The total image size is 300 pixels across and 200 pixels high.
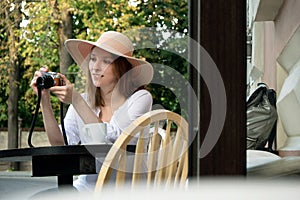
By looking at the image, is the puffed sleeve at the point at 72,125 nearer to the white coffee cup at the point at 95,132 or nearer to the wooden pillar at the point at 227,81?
the white coffee cup at the point at 95,132

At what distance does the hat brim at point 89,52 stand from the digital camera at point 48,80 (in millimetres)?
181

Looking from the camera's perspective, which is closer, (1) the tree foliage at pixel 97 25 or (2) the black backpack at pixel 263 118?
(2) the black backpack at pixel 263 118

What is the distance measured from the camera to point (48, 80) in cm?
135

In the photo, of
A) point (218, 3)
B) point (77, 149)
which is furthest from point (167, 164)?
point (77, 149)

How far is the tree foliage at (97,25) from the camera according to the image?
6020 mm

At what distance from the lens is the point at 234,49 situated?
791 millimetres

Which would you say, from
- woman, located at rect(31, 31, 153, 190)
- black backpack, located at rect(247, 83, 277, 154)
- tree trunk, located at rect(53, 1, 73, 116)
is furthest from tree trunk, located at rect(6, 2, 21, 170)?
black backpack, located at rect(247, 83, 277, 154)

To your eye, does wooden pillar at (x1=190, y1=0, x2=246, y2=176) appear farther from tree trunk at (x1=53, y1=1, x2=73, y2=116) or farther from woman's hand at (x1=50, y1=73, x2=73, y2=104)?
tree trunk at (x1=53, y1=1, x2=73, y2=116)

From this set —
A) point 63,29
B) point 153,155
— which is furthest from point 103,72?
point 63,29

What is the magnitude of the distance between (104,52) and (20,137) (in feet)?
16.3

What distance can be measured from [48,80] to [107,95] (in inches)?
5.9

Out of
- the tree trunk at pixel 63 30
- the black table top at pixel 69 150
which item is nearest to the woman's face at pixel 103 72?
the black table top at pixel 69 150

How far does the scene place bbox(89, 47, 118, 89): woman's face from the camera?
56.3 inches

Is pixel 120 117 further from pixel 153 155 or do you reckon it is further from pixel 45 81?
pixel 153 155
